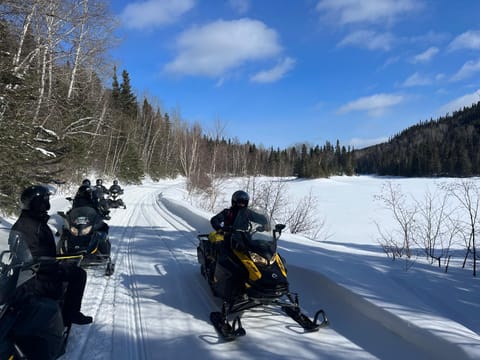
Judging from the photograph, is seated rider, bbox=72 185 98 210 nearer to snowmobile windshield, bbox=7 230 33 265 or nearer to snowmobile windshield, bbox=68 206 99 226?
snowmobile windshield, bbox=68 206 99 226

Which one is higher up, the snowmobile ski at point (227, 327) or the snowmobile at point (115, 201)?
the snowmobile at point (115, 201)

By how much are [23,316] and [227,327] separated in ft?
6.79

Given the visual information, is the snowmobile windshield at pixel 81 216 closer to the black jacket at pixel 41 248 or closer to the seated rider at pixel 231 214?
the seated rider at pixel 231 214

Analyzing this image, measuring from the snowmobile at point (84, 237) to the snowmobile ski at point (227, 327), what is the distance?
8.59 feet

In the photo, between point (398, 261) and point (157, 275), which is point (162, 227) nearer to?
point (157, 275)

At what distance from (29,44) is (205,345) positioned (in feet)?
42.7

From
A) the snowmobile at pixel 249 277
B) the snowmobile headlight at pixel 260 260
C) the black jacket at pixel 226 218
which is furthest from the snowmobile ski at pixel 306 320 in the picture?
the black jacket at pixel 226 218

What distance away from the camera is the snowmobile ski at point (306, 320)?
372 cm

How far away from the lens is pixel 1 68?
8.16 metres

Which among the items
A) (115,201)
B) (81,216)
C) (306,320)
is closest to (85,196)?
(81,216)

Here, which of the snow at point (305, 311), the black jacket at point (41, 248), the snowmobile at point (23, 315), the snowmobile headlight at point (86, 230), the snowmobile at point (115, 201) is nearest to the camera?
the snowmobile at point (23, 315)

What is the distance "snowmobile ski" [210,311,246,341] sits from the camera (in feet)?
11.5

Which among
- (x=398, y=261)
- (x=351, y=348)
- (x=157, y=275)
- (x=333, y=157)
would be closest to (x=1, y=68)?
(x=157, y=275)

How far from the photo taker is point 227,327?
361 cm
